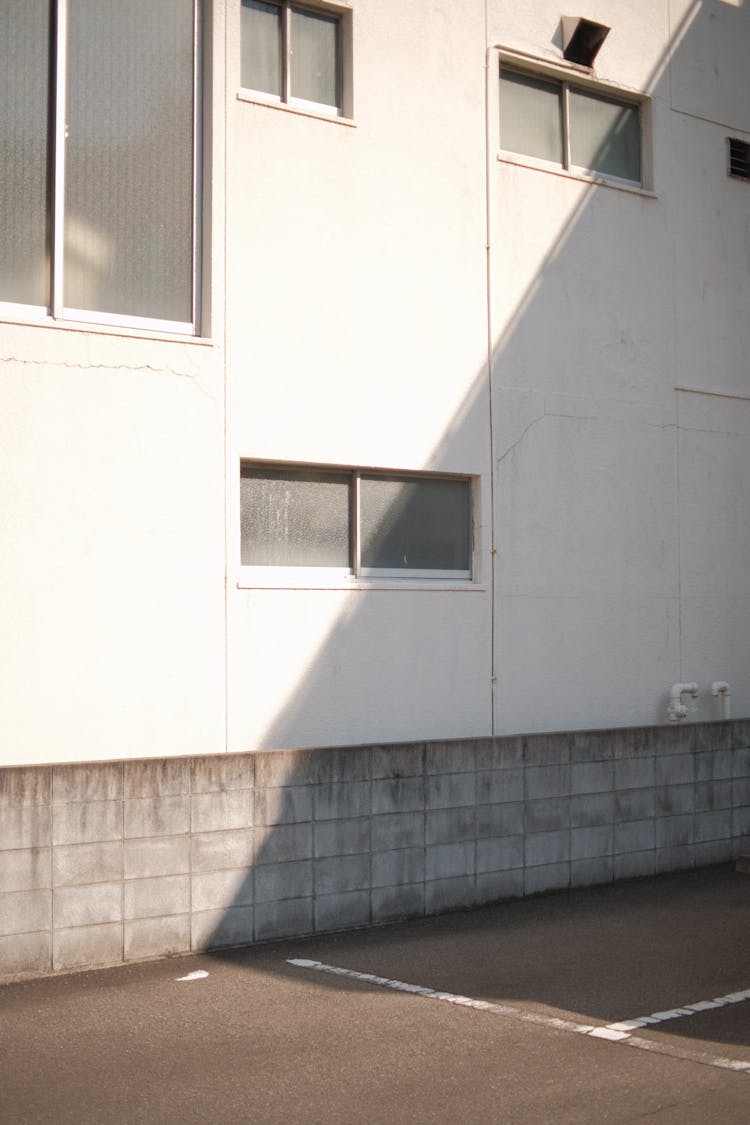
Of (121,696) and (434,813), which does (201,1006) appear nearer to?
(121,696)

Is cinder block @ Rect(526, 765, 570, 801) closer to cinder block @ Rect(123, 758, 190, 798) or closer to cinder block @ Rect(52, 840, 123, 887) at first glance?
cinder block @ Rect(123, 758, 190, 798)

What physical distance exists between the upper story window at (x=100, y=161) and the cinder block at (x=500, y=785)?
4.05 metres

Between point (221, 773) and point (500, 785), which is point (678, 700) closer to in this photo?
point (500, 785)

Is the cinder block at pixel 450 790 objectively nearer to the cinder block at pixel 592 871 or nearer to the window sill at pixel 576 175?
the cinder block at pixel 592 871

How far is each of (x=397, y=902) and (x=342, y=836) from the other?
0.71 m

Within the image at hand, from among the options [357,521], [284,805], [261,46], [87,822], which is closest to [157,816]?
[87,822]

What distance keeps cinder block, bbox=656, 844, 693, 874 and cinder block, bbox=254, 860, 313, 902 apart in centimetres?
368

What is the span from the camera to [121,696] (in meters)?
9.40

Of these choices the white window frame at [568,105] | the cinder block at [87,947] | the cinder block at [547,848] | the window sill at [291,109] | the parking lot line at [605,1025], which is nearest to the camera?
the parking lot line at [605,1025]

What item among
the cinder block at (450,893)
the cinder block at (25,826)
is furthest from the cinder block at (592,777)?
the cinder block at (25,826)

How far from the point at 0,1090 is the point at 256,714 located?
A: 4.06 m

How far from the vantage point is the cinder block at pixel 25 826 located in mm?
8312

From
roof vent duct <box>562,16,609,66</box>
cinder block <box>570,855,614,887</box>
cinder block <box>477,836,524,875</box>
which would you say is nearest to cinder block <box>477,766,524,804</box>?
cinder block <box>477,836,524,875</box>

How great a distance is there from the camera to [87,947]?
28.2 ft
